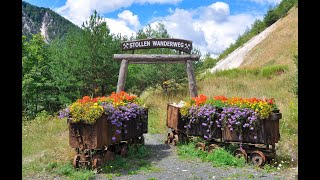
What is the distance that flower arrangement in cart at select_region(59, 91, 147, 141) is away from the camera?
7680mm

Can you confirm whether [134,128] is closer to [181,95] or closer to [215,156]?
[215,156]

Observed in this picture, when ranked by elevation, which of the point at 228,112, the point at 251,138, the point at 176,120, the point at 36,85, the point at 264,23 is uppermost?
the point at 264,23

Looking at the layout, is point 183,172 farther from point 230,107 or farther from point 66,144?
point 66,144

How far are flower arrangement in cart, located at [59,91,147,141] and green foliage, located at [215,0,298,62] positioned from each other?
42400 mm

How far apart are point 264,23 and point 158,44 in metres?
41.6

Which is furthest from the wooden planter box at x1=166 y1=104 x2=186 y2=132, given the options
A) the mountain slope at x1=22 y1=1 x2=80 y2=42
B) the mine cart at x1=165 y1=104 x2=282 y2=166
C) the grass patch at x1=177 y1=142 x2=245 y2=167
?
the mountain slope at x1=22 y1=1 x2=80 y2=42

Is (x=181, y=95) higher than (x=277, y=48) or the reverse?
the reverse

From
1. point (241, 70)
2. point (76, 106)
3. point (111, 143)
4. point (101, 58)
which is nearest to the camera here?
point (76, 106)

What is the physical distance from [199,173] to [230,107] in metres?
2.00

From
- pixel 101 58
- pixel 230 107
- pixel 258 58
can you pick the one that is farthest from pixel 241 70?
pixel 230 107

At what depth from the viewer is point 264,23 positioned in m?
51.3

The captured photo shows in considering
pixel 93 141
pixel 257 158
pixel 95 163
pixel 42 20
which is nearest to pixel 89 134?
pixel 93 141
